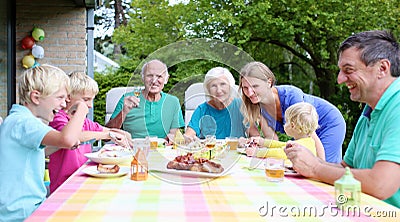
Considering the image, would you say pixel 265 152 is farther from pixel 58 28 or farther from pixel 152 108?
pixel 58 28

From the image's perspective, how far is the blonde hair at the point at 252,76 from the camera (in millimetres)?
2258

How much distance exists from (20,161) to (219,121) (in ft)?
4.09

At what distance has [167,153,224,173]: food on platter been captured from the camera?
1646 millimetres

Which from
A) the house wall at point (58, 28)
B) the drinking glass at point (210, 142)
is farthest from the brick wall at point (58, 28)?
the drinking glass at point (210, 142)

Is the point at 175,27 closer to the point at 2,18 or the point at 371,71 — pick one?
the point at 2,18

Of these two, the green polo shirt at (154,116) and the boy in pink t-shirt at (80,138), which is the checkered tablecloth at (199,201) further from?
the green polo shirt at (154,116)

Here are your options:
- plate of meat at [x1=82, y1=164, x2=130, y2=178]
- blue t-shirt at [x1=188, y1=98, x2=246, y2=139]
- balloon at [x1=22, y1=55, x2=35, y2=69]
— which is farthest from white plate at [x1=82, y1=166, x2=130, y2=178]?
balloon at [x1=22, y1=55, x2=35, y2=69]

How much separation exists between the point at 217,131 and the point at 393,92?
1.20 meters

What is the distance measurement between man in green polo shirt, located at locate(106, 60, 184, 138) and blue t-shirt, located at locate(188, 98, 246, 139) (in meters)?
0.14

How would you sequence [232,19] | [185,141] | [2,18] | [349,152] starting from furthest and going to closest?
[232,19], [2,18], [185,141], [349,152]

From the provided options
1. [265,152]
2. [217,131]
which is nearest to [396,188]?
[265,152]

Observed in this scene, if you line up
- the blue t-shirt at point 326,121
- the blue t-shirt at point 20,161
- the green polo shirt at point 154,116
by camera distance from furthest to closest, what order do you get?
Result: the blue t-shirt at point 326,121
the green polo shirt at point 154,116
the blue t-shirt at point 20,161

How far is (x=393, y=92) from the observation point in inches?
60.2

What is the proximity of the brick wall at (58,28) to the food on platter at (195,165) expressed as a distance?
14.3 ft
